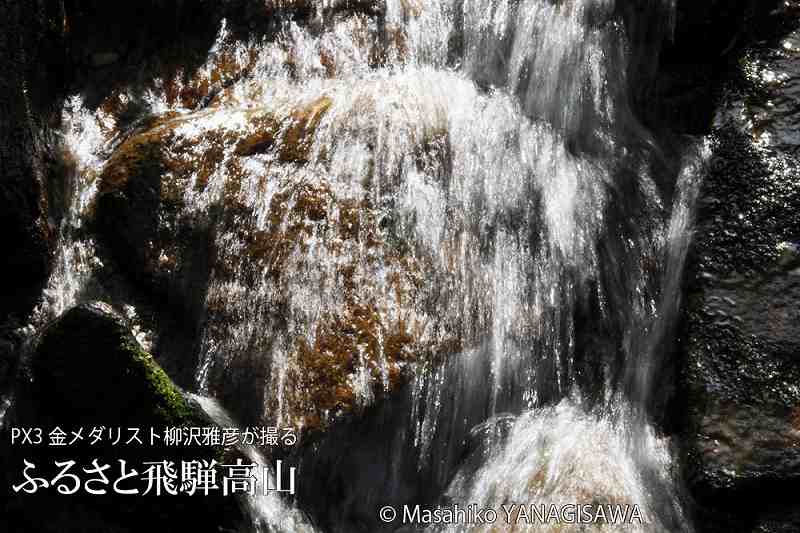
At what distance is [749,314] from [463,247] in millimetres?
1399

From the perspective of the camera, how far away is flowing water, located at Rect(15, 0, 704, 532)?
4.02 meters

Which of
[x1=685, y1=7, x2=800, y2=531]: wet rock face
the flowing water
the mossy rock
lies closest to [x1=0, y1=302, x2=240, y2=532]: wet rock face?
the mossy rock

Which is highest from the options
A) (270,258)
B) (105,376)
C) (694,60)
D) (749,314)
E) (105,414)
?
(694,60)

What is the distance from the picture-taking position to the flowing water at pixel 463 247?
4.02 m

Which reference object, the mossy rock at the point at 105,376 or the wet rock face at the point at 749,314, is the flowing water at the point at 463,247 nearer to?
the wet rock face at the point at 749,314

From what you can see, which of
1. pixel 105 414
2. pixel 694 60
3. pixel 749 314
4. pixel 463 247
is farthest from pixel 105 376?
pixel 694 60

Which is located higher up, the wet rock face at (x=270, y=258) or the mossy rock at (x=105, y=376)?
the wet rock face at (x=270, y=258)

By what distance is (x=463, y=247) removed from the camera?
4410 mm

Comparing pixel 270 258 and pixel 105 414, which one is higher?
pixel 270 258

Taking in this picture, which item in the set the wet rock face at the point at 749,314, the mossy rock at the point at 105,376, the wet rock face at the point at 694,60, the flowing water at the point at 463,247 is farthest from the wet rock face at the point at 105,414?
the wet rock face at the point at 694,60

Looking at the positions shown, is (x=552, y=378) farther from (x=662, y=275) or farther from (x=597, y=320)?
(x=662, y=275)

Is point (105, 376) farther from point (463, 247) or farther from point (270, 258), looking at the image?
point (463, 247)

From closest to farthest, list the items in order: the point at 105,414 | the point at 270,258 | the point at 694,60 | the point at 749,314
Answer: the point at 105,414
the point at 749,314
the point at 270,258
the point at 694,60

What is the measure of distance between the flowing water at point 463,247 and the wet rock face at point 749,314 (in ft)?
0.70
